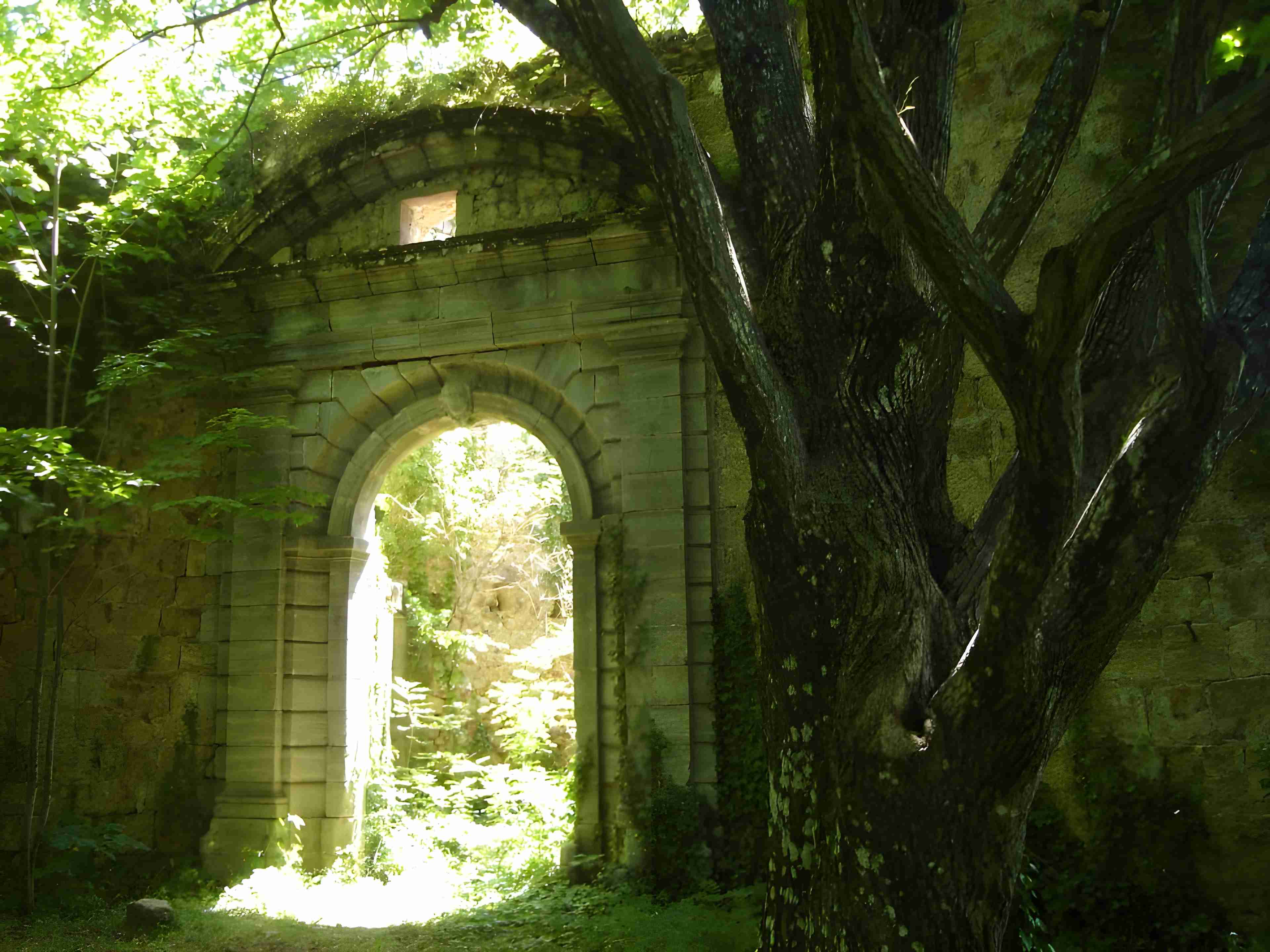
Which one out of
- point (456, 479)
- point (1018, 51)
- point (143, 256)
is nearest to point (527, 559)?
point (456, 479)

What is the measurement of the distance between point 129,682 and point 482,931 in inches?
124

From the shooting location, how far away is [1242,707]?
4914 mm

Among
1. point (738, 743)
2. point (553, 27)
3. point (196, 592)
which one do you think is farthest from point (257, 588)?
point (553, 27)

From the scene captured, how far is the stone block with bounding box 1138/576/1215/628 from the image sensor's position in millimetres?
Result: 5066

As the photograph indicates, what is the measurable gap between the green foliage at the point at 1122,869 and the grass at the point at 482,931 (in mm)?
1419

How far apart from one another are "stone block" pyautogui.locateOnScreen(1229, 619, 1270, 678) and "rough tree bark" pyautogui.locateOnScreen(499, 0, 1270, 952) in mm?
2452

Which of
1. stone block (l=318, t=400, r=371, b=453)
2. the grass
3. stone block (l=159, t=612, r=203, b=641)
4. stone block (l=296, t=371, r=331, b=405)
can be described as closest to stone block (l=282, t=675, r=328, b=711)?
stone block (l=159, t=612, r=203, b=641)

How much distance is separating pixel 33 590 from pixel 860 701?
241 inches

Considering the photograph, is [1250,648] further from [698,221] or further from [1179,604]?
[698,221]

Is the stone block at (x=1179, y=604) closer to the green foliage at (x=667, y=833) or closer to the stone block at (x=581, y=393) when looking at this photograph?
the green foliage at (x=667, y=833)

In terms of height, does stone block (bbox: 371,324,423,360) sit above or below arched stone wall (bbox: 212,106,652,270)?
below

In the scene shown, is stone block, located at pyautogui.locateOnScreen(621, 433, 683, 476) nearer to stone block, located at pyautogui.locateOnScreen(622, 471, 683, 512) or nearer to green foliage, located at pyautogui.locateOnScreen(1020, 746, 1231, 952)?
stone block, located at pyautogui.locateOnScreen(622, 471, 683, 512)

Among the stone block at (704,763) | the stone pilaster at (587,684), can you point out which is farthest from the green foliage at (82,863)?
the stone block at (704,763)

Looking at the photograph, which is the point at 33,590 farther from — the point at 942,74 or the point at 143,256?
the point at 942,74
